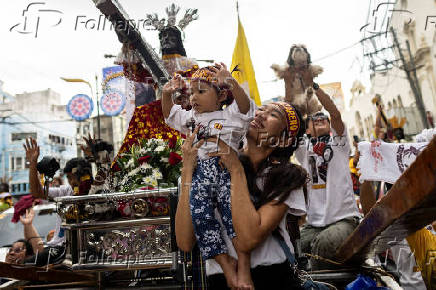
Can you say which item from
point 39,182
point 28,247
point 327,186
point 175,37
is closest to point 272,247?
point 327,186

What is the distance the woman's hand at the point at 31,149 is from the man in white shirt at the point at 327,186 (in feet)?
8.47

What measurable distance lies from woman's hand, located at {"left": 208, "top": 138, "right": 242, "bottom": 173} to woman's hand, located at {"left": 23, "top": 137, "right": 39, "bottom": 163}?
2.16 meters

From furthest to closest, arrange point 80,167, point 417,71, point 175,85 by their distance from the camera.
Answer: point 417,71, point 80,167, point 175,85

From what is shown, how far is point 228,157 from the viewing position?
1.66 meters

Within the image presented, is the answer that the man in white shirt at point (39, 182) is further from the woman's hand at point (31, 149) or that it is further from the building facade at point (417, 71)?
the building facade at point (417, 71)

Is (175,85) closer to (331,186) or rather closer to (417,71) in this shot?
(331,186)

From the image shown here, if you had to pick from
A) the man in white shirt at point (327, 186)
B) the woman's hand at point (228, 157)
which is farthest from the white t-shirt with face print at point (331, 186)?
the woman's hand at point (228, 157)

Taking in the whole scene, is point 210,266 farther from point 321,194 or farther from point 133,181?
point 321,194

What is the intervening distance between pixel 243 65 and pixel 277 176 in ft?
8.01

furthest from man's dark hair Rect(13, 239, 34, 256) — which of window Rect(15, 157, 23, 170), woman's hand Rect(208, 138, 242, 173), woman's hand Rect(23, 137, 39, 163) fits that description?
window Rect(15, 157, 23, 170)

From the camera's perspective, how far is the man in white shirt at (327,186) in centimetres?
299

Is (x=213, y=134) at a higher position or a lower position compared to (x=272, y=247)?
higher

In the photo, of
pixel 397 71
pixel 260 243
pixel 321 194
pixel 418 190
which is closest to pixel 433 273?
pixel 321 194

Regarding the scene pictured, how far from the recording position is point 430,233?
284 centimetres
